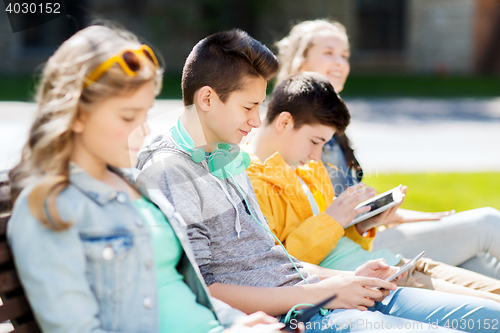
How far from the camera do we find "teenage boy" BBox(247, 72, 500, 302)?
211 centimetres

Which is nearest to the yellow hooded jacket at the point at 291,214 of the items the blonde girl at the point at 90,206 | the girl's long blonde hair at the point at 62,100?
the blonde girl at the point at 90,206

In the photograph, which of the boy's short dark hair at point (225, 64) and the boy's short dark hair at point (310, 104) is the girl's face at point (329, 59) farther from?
the boy's short dark hair at point (225, 64)

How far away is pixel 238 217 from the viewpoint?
1795 millimetres

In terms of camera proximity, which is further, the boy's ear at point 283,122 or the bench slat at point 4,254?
the boy's ear at point 283,122

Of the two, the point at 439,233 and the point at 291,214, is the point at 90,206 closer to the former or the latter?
the point at 291,214

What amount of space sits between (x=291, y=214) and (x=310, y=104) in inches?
21.2

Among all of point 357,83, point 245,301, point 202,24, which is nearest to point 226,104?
point 245,301

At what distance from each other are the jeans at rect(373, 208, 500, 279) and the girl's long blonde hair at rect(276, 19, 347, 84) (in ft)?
4.12

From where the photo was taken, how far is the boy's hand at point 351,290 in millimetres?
1791

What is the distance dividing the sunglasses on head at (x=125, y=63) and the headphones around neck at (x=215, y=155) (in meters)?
0.46

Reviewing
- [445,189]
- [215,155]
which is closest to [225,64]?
[215,155]

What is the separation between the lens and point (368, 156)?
268 inches

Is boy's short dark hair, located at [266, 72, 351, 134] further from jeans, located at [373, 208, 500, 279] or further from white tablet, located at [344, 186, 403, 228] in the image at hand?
jeans, located at [373, 208, 500, 279]

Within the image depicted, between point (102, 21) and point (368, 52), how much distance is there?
58.9 feet
